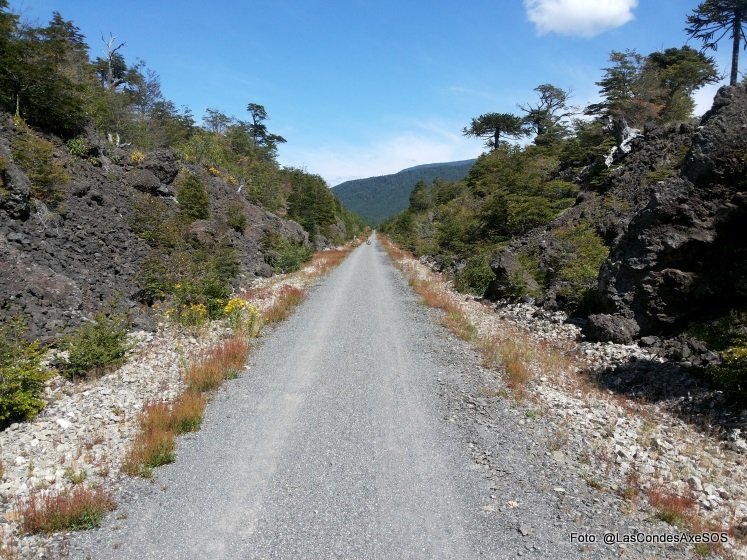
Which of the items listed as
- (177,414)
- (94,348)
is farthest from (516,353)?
(94,348)

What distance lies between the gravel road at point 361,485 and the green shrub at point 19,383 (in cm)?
276

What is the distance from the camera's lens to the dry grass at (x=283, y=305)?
1488 cm

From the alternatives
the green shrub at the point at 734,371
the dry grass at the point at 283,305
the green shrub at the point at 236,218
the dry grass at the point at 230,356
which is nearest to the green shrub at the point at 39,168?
the dry grass at the point at 283,305

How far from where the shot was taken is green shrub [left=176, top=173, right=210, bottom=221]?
24.0 m

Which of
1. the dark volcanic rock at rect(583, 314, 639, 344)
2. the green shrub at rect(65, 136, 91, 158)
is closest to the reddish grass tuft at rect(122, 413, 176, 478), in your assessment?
the dark volcanic rock at rect(583, 314, 639, 344)

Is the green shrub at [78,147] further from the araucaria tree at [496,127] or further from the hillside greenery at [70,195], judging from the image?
the araucaria tree at [496,127]

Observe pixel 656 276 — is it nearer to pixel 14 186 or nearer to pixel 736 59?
pixel 14 186

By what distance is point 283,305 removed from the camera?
16594mm

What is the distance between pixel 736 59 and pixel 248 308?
128 feet

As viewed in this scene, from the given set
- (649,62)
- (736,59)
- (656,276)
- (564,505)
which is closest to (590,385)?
(656,276)

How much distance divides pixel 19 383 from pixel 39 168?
1109 centimetres

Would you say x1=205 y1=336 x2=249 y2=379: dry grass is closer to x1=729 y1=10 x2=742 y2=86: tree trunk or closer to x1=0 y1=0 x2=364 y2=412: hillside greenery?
x1=0 y1=0 x2=364 y2=412: hillside greenery

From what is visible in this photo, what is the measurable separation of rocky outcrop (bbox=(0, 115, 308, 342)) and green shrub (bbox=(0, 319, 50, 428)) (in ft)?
7.35

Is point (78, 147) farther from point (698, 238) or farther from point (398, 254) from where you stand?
point (398, 254)
